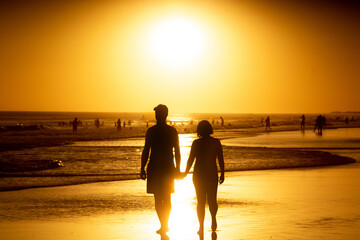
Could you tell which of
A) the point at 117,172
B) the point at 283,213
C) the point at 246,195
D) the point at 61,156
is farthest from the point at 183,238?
the point at 61,156

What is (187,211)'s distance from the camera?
40.1ft

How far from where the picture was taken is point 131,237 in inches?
362

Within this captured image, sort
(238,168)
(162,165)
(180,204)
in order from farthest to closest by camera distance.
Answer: (238,168), (180,204), (162,165)

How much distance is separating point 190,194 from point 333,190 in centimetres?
403

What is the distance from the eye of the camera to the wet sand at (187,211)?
961 cm

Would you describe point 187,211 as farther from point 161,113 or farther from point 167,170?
point 161,113

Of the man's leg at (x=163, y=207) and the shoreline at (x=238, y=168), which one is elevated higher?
the man's leg at (x=163, y=207)

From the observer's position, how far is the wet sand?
961 centimetres

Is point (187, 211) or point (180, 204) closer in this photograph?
point (187, 211)

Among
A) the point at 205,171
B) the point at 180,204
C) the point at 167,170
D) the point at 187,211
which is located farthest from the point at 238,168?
the point at 167,170

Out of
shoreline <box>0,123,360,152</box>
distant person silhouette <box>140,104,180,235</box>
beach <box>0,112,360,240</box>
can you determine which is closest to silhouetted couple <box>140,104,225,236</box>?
distant person silhouette <box>140,104,180,235</box>

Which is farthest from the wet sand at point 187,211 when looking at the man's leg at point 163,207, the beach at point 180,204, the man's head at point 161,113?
the man's head at point 161,113

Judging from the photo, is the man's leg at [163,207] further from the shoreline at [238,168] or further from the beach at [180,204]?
the shoreline at [238,168]

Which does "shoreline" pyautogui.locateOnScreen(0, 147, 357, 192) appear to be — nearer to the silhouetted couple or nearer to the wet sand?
the wet sand
